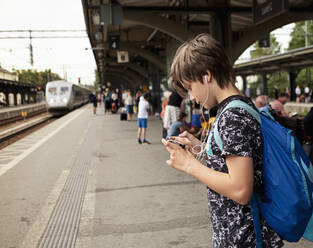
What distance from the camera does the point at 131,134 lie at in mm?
13227

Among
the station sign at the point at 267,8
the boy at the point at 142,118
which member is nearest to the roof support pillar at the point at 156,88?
the boy at the point at 142,118

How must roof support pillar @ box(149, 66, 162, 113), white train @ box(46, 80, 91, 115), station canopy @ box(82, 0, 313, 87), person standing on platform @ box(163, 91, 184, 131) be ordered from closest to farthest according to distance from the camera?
person standing on platform @ box(163, 91, 184, 131)
station canopy @ box(82, 0, 313, 87)
roof support pillar @ box(149, 66, 162, 113)
white train @ box(46, 80, 91, 115)

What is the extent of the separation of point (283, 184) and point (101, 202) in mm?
4104

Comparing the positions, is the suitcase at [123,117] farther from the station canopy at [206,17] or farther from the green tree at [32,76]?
the green tree at [32,76]

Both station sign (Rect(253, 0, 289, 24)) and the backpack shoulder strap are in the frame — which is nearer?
the backpack shoulder strap

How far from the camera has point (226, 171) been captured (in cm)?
156

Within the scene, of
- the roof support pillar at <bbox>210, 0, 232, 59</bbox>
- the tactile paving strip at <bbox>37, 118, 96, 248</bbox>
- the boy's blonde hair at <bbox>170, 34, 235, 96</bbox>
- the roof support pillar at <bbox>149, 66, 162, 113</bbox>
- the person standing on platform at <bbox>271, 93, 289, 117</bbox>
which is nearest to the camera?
the boy's blonde hair at <bbox>170, 34, 235, 96</bbox>

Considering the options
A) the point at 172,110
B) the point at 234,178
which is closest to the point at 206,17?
the point at 172,110

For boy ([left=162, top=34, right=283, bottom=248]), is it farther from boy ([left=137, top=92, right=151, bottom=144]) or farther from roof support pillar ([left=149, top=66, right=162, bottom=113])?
roof support pillar ([left=149, top=66, right=162, bottom=113])

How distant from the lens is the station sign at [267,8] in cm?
716

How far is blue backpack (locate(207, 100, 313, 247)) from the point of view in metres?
1.43

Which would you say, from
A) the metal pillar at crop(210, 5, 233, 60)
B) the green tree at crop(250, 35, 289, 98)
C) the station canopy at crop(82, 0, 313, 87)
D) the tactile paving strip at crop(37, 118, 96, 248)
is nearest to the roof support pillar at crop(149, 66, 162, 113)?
the station canopy at crop(82, 0, 313, 87)

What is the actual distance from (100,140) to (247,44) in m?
6.18

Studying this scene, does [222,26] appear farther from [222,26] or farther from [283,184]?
[283,184]
